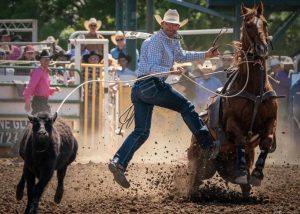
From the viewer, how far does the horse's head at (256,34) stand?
1041cm

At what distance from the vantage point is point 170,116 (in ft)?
56.5

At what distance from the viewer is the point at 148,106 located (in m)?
10.6

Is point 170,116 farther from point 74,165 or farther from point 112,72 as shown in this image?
point 74,165

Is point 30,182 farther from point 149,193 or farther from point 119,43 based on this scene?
point 119,43

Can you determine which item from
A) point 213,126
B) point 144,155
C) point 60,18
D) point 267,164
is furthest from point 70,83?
point 60,18

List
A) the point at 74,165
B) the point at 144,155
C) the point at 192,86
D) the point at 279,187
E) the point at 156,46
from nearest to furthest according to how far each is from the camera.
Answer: the point at 156,46 < the point at 279,187 < the point at 74,165 < the point at 144,155 < the point at 192,86

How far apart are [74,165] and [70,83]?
105 inches

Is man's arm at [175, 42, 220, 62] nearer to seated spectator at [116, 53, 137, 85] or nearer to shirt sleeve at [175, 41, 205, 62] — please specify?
shirt sleeve at [175, 41, 205, 62]

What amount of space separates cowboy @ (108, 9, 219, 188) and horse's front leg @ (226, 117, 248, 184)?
0.34 m

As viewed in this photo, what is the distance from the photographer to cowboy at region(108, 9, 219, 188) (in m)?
10.5

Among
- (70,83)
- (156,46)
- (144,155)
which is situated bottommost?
(144,155)

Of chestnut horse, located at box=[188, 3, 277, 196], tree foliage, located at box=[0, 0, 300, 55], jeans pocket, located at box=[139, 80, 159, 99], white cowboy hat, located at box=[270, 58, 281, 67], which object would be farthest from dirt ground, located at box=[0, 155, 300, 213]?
tree foliage, located at box=[0, 0, 300, 55]

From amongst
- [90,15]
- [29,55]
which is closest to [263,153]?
[29,55]

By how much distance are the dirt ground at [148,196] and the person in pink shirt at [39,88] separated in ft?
7.53
